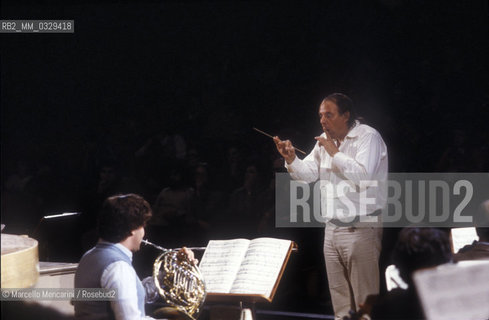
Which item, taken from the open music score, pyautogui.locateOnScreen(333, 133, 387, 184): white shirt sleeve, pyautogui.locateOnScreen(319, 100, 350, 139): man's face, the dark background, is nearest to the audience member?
pyautogui.locateOnScreen(333, 133, 387, 184): white shirt sleeve

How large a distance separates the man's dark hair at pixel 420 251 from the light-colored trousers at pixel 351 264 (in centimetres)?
176

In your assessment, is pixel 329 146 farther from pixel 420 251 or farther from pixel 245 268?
pixel 420 251

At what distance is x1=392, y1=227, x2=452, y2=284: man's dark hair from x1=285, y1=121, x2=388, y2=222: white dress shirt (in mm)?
1732

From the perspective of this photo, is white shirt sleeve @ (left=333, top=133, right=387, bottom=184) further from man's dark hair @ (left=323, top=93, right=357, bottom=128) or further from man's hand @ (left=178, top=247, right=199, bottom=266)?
man's hand @ (left=178, top=247, right=199, bottom=266)

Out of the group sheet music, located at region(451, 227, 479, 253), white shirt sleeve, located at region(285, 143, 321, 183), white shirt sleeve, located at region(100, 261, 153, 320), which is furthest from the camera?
white shirt sleeve, located at region(285, 143, 321, 183)

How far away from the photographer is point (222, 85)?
23.5 feet

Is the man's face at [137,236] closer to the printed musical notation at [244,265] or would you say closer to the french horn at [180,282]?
the french horn at [180,282]

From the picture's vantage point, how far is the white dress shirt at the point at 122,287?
260cm

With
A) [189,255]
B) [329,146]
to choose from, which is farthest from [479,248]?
[189,255]

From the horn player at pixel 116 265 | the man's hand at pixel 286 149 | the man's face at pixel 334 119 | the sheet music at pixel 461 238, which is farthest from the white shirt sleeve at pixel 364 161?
the horn player at pixel 116 265

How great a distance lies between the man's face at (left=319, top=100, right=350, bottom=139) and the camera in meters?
4.14

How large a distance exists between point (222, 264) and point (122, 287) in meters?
0.86

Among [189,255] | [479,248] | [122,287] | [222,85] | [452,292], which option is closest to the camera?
[452,292]

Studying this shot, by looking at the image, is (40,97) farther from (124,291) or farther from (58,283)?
(124,291)
